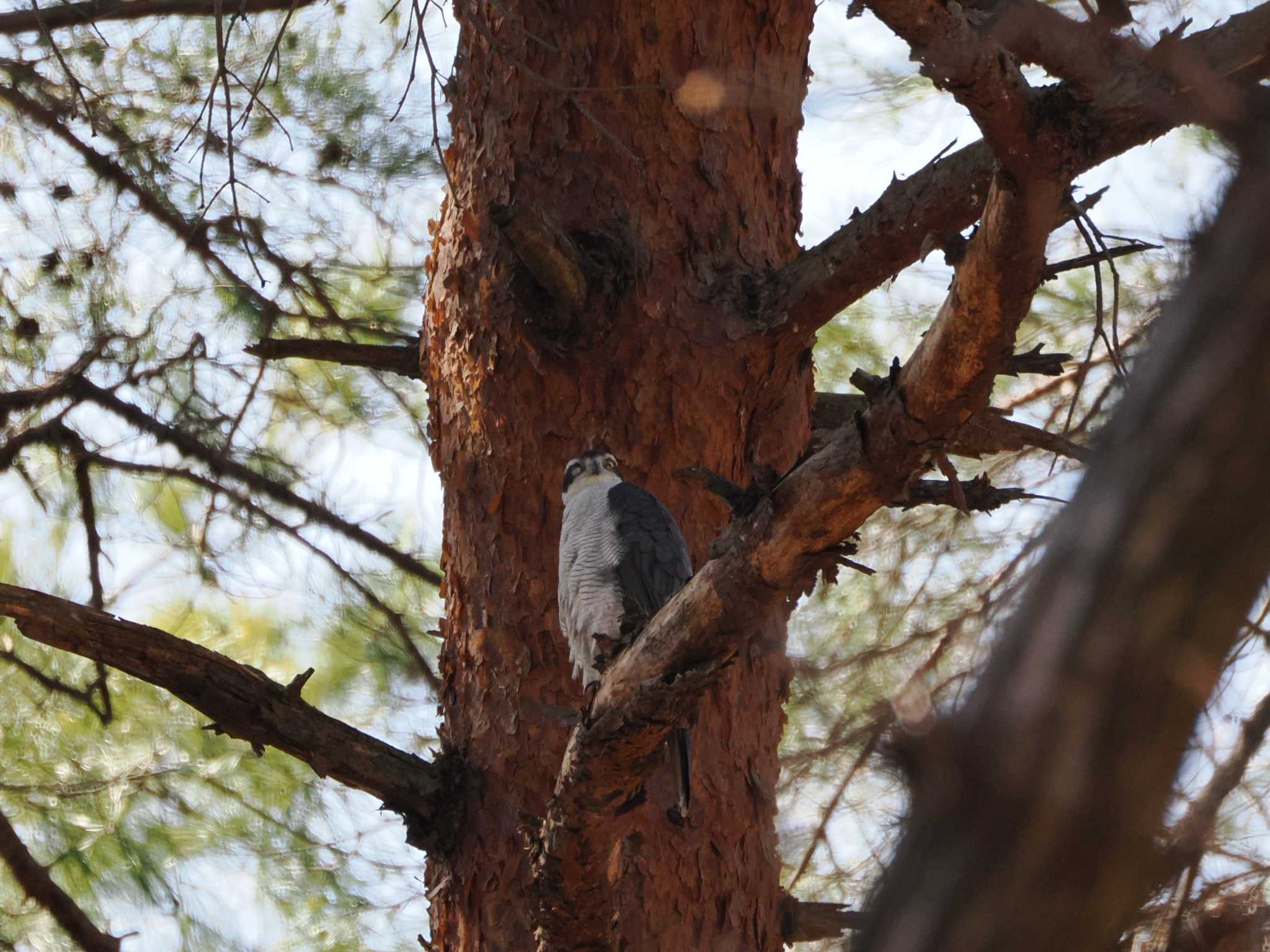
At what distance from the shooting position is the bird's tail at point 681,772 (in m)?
2.74

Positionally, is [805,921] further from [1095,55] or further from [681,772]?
[1095,55]

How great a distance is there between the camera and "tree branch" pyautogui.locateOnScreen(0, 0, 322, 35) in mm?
3996

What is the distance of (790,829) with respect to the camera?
128 cm

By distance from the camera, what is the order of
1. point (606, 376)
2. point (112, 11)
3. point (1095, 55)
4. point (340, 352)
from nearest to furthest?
point (1095, 55) → point (606, 376) → point (340, 352) → point (112, 11)

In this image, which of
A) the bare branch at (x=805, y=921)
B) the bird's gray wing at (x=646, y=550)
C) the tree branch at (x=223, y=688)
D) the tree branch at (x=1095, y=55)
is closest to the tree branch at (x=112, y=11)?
the bird's gray wing at (x=646, y=550)

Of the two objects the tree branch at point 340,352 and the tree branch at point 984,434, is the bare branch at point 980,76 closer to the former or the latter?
the tree branch at point 984,434

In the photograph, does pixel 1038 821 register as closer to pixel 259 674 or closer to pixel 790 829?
pixel 790 829

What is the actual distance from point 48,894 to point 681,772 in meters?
2.13

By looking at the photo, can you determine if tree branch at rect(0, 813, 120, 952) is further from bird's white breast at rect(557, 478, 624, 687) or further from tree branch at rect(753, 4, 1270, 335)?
tree branch at rect(753, 4, 1270, 335)

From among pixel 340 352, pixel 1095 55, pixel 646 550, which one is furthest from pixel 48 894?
pixel 1095 55

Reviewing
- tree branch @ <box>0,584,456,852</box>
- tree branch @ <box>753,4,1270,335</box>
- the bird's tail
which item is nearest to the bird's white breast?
the bird's tail

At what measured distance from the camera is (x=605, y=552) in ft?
10.2

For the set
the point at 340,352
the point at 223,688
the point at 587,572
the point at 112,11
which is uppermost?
the point at 112,11

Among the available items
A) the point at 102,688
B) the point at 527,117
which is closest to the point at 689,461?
the point at 527,117
